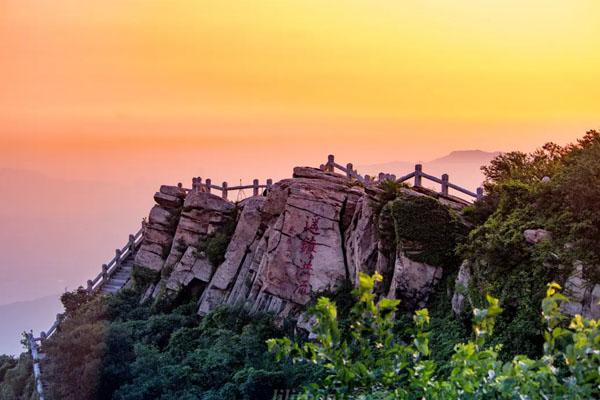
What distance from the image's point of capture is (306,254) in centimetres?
2217

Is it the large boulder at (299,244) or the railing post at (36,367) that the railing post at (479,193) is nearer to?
the large boulder at (299,244)

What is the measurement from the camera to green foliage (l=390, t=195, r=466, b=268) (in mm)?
18125

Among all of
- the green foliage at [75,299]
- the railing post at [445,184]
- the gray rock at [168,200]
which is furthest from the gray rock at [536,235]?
the green foliage at [75,299]

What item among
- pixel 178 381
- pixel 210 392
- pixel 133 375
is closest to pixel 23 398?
pixel 133 375

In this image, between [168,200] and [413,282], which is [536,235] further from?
[168,200]

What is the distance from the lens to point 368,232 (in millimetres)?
20344

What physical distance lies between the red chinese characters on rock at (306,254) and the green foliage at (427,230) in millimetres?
3768

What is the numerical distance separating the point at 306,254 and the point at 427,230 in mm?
4698

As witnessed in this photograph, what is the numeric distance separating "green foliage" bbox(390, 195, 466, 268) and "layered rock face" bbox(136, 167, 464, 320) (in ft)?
0.85

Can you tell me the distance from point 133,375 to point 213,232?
→ 8.93 m

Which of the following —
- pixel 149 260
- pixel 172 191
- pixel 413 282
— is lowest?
pixel 413 282

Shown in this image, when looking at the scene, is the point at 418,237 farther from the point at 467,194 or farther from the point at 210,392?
the point at 210,392


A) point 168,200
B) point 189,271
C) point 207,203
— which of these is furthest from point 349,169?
point 168,200

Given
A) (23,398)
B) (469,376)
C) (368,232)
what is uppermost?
(368,232)
